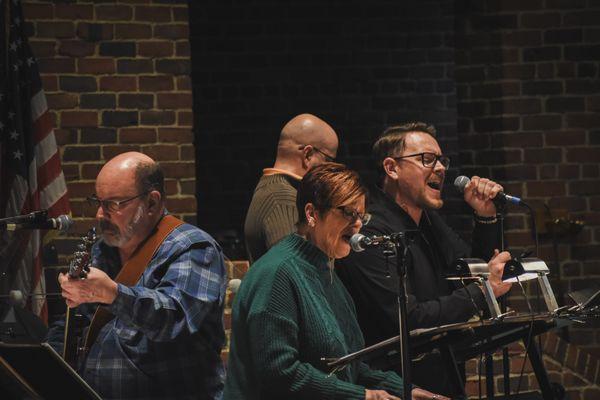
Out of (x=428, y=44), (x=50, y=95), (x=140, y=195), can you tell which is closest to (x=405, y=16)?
(x=428, y=44)

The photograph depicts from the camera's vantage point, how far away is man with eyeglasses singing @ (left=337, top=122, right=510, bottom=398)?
4395mm

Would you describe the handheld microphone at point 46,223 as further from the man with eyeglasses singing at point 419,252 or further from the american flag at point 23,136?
the american flag at point 23,136

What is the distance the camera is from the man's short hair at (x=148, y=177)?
428 centimetres

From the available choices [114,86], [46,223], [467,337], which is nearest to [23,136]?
[114,86]

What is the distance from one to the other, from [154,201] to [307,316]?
3.37ft

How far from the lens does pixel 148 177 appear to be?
4.30 meters

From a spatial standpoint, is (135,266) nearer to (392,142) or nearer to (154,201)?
(154,201)

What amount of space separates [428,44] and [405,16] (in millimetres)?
283

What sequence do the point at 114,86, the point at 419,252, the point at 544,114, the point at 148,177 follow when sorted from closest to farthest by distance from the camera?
the point at 148,177
the point at 419,252
the point at 114,86
the point at 544,114

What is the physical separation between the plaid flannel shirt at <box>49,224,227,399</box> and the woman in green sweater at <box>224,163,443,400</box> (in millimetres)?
436

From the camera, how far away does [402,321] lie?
3.46 m

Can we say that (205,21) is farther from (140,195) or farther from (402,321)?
(402,321)

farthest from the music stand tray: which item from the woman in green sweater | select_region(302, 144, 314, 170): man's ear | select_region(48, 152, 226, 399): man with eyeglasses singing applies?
select_region(302, 144, 314, 170): man's ear

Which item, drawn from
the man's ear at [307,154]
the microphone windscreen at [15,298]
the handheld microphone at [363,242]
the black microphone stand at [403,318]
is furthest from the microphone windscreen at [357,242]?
the man's ear at [307,154]
